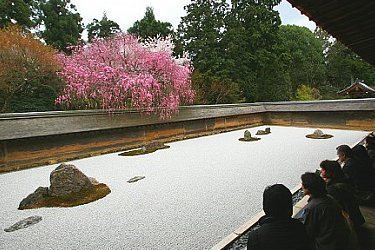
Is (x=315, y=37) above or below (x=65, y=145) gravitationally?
above

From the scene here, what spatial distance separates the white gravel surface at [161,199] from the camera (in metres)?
2.48

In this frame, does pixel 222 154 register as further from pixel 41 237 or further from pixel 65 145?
pixel 41 237

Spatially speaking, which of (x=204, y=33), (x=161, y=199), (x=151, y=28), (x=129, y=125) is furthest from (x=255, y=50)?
(x=161, y=199)

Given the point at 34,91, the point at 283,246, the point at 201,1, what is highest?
the point at 201,1

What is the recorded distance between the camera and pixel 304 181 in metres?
1.76

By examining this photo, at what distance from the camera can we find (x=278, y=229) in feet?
4.27

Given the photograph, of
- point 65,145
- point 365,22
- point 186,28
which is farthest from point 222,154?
point 186,28

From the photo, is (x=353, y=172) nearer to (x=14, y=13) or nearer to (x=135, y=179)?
(x=135, y=179)

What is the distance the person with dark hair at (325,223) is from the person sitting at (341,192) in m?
0.39

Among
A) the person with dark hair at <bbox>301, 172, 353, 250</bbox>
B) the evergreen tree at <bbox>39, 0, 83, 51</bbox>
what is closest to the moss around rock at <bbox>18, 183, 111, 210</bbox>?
the person with dark hair at <bbox>301, 172, 353, 250</bbox>

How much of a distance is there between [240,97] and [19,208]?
1322 centimetres

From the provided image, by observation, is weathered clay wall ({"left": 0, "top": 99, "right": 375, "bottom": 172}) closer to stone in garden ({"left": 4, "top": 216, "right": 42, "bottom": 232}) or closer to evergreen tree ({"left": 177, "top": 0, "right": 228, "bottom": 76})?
stone in garden ({"left": 4, "top": 216, "right": 42, "bottom": 232})

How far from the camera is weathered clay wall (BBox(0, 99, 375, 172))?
17.6 ft

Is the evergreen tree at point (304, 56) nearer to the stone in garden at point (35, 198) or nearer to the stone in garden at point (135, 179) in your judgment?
the stone in garden at point (135, 179)
